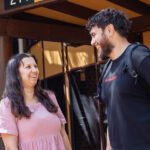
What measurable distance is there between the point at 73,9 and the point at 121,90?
374 centimetres

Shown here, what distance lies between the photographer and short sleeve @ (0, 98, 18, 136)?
11.8 feet

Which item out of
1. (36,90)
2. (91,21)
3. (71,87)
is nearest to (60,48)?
(71,87)

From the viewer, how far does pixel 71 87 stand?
9273 mm

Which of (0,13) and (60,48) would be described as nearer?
(0,13)

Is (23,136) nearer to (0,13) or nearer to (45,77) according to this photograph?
(0,13)

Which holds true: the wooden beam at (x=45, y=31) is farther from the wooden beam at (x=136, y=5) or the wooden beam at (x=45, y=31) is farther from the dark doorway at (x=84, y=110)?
the dark doorway at (x=84, y=110)

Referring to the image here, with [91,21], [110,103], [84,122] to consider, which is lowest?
[84,122]

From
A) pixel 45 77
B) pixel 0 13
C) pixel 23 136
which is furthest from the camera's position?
pixel 45 77

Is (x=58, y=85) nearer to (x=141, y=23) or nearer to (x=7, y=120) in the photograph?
(x=141, y=23)

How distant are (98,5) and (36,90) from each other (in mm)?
2776

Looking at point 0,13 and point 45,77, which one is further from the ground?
point 0,13

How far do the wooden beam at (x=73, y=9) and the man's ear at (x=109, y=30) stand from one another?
307 cm

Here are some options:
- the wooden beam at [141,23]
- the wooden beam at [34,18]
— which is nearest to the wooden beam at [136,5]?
the wooden beam at [141,23]

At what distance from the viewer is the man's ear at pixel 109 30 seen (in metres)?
3.06
